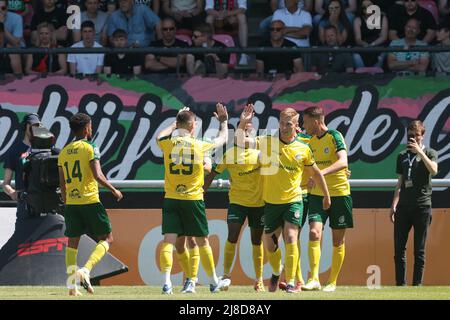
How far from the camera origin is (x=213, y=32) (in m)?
20.1

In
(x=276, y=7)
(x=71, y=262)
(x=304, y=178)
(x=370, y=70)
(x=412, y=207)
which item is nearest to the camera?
(x=71, y=262)

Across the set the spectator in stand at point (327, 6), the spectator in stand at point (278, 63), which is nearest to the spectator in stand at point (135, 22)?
the spectator in stand at point (278, 63)

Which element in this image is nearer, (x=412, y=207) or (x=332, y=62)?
(x=412, y=207)

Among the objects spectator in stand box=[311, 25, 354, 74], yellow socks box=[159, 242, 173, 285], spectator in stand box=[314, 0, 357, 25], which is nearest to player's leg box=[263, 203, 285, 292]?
yellow socks box=[159, 242, 173, 285]

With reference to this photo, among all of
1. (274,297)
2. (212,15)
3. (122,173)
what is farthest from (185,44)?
(274,297)

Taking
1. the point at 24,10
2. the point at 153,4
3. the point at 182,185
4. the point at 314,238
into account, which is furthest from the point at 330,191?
the point at 24,10

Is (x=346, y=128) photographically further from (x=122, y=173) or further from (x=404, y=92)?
(x=122, y=173)

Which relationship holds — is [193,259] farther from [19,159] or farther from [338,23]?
[338,23]

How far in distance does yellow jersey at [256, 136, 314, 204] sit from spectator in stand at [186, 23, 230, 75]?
184 inches

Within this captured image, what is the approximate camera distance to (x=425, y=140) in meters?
18.8

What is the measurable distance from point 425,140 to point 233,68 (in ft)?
10.3

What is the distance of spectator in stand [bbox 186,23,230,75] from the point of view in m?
19.2

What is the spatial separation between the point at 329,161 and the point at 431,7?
555cm

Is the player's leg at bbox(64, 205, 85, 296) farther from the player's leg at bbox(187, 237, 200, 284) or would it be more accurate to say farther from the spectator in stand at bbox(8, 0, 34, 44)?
the spectator in stand at bbox(8, 0, 34, 44)
